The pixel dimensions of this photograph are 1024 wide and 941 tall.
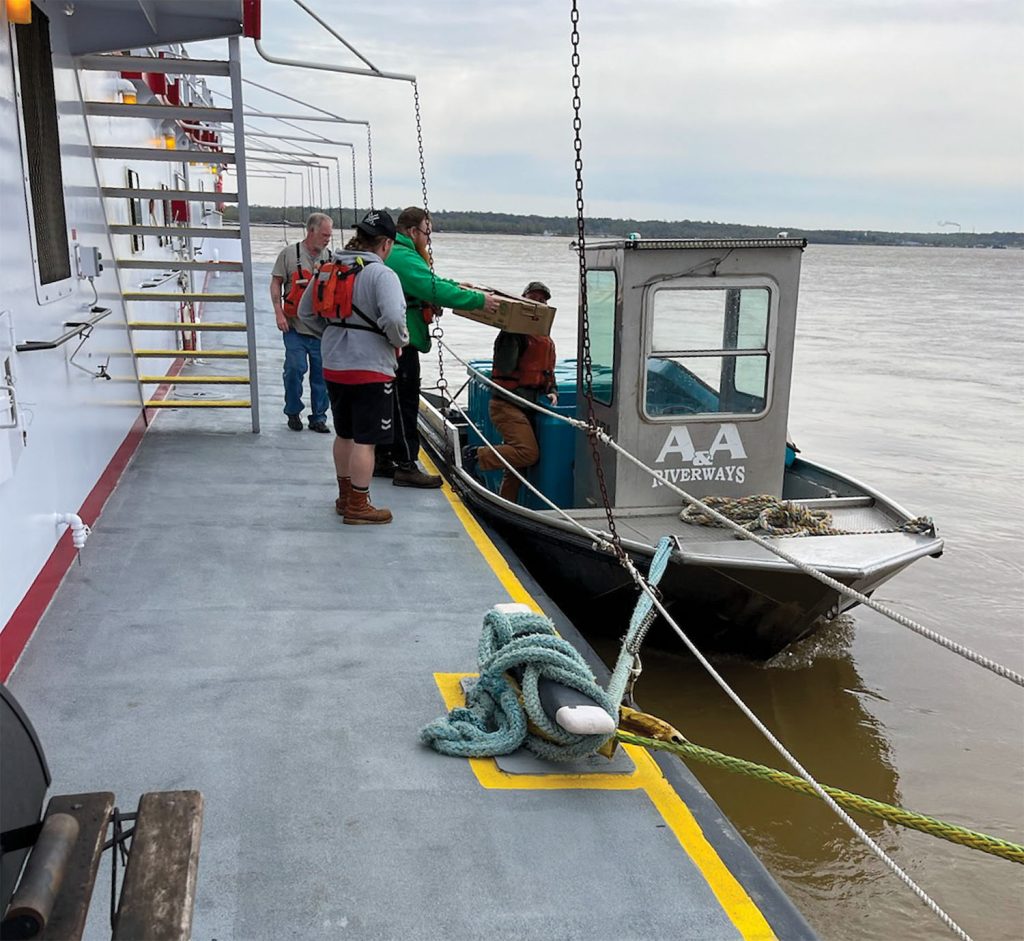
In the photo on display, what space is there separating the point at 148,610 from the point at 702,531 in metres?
3.16

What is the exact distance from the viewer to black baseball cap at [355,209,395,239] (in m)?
5.87

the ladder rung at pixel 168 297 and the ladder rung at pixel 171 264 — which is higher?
the ladder rung at pixel 171 264

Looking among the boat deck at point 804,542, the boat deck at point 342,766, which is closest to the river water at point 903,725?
the boat deck at point 804,542

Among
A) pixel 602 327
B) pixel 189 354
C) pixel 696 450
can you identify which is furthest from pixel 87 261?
pixel 696 450

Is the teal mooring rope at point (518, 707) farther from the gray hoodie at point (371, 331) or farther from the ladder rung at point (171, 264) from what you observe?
the ladder rung at point (171, 264)

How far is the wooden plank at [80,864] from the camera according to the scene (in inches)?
65.4

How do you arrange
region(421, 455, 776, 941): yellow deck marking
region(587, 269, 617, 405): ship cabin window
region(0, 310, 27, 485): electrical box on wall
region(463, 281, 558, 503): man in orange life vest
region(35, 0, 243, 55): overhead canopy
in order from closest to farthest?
region(421, 455, 776, 941): yellow deck marking
region(0, 310, 27, 485): electrical box on wall
region(35, 0, 243, 55): overhead canopy
region(587, 269, 617, 405): ship cabin window
region(463, 281, 558, 503): man in orange life vest

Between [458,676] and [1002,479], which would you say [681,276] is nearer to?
[458,676]

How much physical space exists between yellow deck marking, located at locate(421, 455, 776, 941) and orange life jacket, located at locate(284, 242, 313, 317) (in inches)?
181

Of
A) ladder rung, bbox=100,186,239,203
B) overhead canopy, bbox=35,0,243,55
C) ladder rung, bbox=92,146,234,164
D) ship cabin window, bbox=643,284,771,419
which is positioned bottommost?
ship cabin window, bbox=643,284,771,419

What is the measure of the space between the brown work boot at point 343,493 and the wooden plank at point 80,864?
417cm

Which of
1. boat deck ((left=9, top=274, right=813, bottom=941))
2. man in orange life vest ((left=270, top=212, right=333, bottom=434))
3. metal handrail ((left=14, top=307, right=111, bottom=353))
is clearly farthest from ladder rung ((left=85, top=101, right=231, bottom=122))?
boat deck ((left=9, top=274, right=813, bottom=941))

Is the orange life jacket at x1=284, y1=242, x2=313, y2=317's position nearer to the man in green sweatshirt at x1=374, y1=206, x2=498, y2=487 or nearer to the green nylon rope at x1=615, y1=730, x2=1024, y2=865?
the man in green sweatshirt at x1=374, y1=206, x2=498, y2=487

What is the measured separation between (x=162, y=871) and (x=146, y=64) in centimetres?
642
